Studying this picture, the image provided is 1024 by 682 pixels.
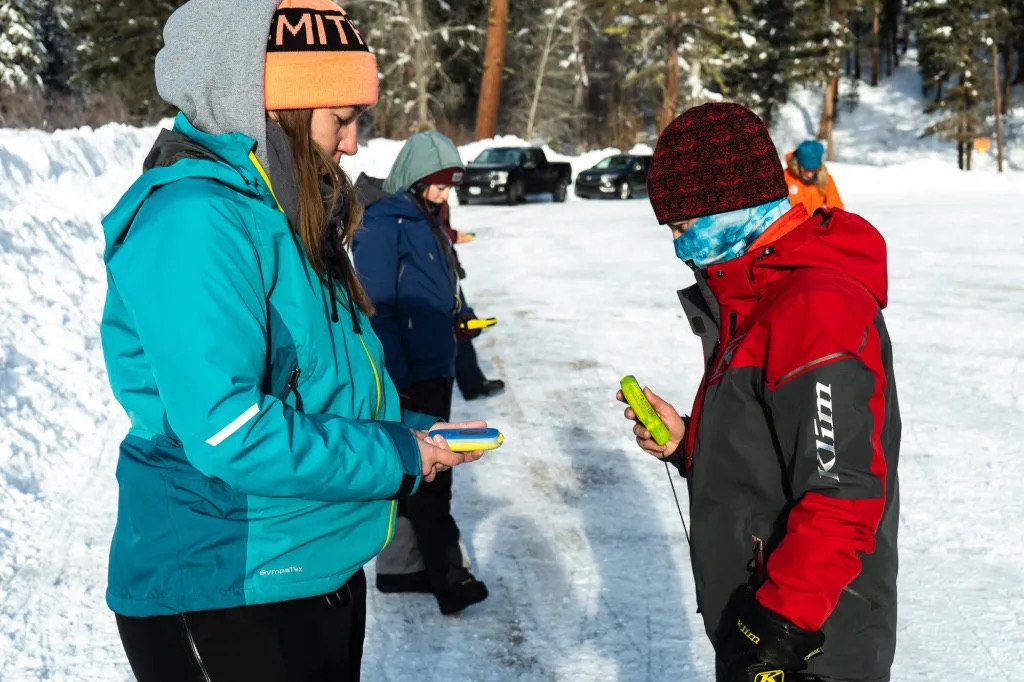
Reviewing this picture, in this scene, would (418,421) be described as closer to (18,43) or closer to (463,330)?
(463,330)

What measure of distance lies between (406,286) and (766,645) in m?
2.63

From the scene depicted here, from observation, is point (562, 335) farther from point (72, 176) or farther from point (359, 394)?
point (359, 394)

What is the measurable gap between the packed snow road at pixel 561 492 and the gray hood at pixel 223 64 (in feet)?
8.05

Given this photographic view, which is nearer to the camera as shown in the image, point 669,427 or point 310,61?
point 310,61

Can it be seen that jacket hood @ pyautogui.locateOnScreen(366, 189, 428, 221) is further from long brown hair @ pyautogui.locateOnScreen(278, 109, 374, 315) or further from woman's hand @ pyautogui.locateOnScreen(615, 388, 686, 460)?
long brown hair @ pyautogui.locateOnScreen(278, 109, 374, 315)

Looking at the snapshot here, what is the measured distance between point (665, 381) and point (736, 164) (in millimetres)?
5246

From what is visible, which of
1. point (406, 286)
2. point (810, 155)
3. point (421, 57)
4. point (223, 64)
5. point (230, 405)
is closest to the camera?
point (230, 405)

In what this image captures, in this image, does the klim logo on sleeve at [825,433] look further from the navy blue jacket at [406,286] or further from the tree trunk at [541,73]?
the tree trunk at [541,73]

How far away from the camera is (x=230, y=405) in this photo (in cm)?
153

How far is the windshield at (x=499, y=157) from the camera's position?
23.9 metres

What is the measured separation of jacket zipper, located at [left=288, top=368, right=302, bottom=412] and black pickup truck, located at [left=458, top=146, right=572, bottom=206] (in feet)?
67.0

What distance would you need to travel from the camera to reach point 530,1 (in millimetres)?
43625

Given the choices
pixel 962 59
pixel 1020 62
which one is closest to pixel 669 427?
pixel 962 59

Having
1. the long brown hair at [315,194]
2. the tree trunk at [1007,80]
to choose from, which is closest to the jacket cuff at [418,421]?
the long brown hair at [315,194]
